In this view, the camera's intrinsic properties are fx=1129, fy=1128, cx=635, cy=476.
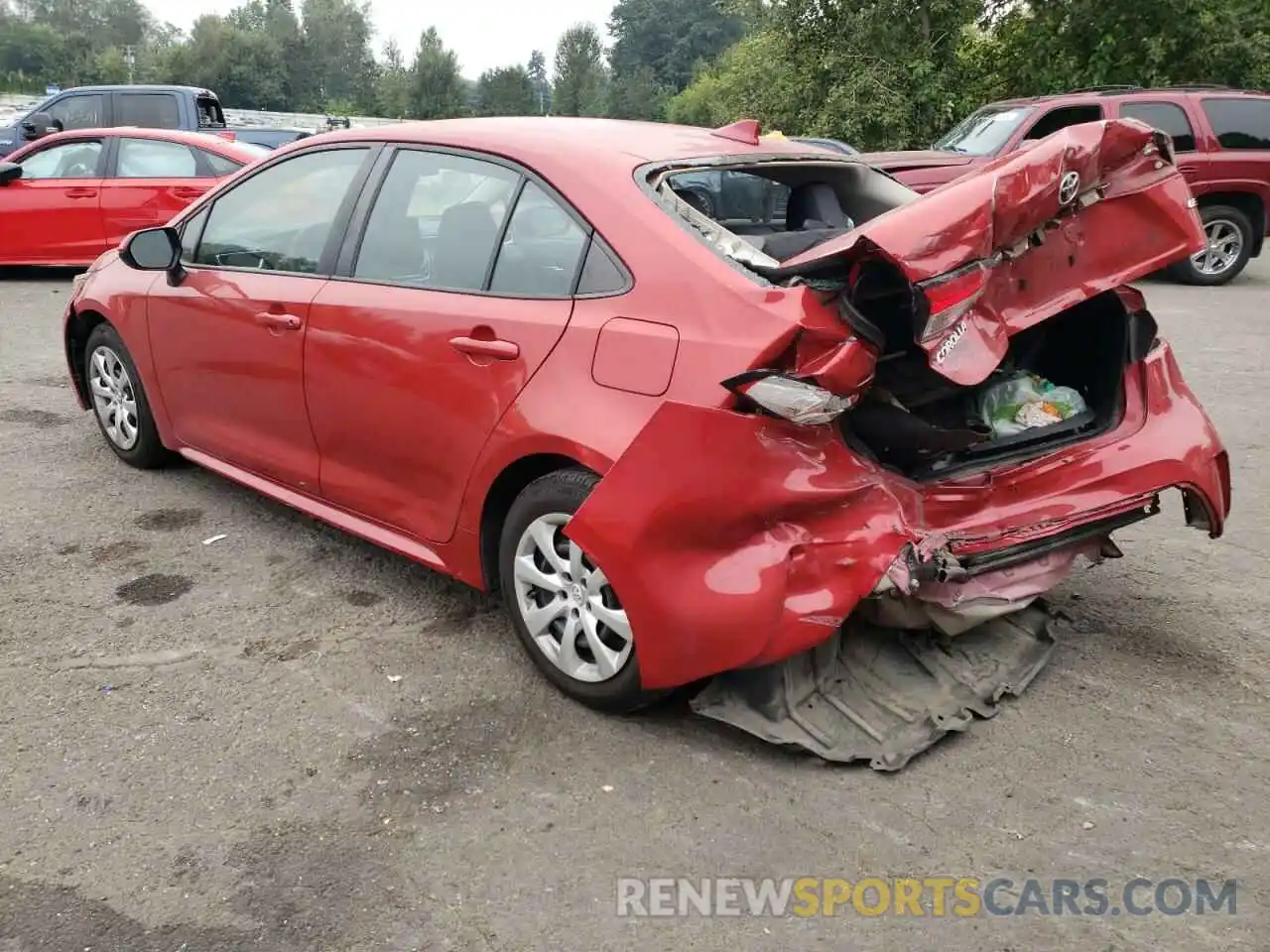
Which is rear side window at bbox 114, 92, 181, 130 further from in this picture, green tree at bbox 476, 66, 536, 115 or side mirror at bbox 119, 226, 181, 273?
green tree at bbox 476, 66, 536, 115

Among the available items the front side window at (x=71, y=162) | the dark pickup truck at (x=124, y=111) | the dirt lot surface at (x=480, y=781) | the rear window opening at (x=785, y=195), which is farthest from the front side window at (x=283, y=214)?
the dark pickup truck at (x=124, y=111)

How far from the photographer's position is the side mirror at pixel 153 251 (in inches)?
183

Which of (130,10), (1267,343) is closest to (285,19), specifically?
(130,10)

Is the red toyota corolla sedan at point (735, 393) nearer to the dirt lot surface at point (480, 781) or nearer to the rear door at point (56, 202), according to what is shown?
the dirt lot surface at point (480, 781)

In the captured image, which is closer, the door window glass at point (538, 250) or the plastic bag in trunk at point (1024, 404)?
the door window glass at point (538, 250)

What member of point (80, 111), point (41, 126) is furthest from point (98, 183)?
point (80, 111)

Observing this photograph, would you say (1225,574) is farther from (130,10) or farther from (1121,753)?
(130,10)

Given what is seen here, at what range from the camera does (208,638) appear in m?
3.77

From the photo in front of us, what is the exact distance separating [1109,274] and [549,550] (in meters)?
1.75

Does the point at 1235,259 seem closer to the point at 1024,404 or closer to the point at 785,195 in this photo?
the point at 785,195

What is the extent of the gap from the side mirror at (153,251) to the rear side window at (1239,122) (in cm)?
1090

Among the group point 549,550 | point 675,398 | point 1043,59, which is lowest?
point 549,550

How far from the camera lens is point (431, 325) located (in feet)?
11.6

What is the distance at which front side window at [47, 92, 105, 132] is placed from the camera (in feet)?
45.7
